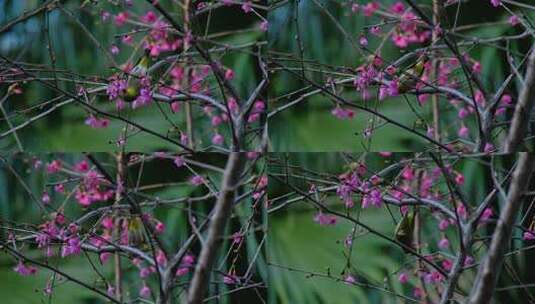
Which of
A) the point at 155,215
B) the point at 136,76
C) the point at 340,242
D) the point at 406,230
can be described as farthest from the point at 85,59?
the point at 406,230

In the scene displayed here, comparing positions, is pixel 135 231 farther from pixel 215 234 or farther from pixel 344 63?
pixel 344 63

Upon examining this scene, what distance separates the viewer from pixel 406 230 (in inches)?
87.7

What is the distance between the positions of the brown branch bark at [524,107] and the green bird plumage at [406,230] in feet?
1.16

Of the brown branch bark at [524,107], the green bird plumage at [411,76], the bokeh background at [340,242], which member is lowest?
the bokeh background at [340,242]

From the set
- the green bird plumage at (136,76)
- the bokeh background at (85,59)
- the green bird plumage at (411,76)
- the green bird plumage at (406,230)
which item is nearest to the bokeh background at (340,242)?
the green bird plumage at (406,230)

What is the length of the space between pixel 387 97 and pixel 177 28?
65 cm

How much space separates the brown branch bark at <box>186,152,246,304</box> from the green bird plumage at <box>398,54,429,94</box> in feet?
1.73

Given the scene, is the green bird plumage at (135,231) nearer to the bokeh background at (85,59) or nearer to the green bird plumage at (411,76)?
the bokeh background at (85,59)

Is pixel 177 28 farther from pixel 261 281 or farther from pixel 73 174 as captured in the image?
pixel 261 281

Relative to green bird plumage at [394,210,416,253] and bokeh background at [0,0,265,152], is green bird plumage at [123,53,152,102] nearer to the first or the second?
bokeh background at [0,0,265,152]

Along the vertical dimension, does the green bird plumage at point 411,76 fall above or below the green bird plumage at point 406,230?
above

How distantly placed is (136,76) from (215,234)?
535mm

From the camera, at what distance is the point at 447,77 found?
2.16m

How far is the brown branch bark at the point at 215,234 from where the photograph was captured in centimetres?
234
